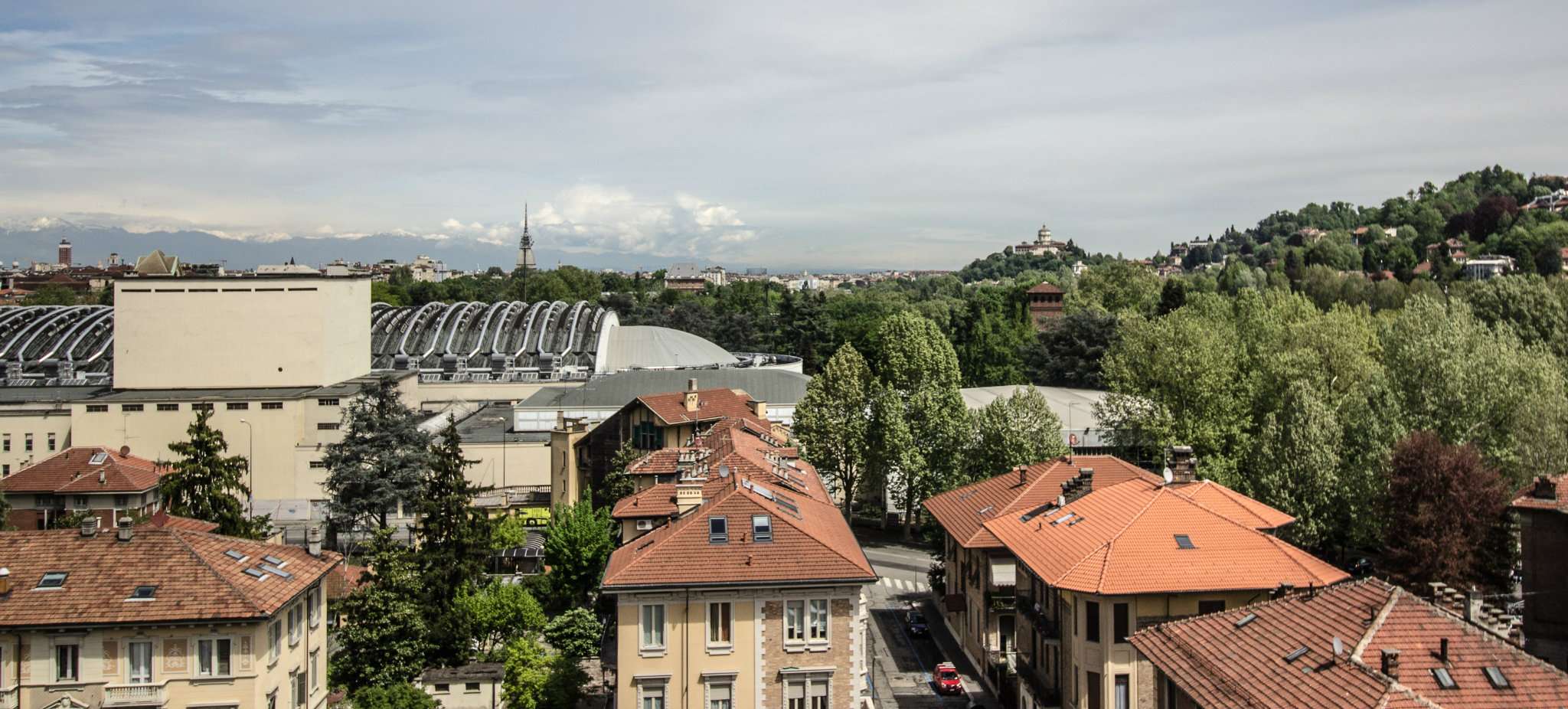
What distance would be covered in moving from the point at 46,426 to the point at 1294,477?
6201 centimetres

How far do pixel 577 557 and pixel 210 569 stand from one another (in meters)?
14.3

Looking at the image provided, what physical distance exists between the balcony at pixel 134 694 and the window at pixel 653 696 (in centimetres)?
982

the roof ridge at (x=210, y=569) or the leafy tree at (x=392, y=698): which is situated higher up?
the roof ridge at (x=210, y=569)

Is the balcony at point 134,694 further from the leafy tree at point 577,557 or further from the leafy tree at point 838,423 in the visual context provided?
the leafy tree at point 838,423

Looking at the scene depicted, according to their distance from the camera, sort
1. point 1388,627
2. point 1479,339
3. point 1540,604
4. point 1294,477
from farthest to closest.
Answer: point 1479,339
point 1294,477
point 1540,604
point 1388,627

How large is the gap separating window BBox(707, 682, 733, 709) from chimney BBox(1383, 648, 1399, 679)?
13230 millimetres

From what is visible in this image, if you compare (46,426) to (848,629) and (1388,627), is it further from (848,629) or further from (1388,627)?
(1388,627)

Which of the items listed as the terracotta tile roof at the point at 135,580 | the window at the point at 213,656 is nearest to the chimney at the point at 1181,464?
the terracotta tile roof at the point at 135,580

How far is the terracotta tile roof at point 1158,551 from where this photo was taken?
1118 inches

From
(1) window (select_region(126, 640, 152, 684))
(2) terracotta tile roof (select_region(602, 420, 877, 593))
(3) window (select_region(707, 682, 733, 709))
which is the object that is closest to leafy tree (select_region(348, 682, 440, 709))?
(1) window (select_region(126, 640, 152, 684))

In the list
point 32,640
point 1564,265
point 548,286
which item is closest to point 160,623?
point 32,640

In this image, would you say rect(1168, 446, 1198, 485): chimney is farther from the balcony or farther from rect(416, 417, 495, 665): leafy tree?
the balcony

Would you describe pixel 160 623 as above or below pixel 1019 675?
above

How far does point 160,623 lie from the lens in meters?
25.1
